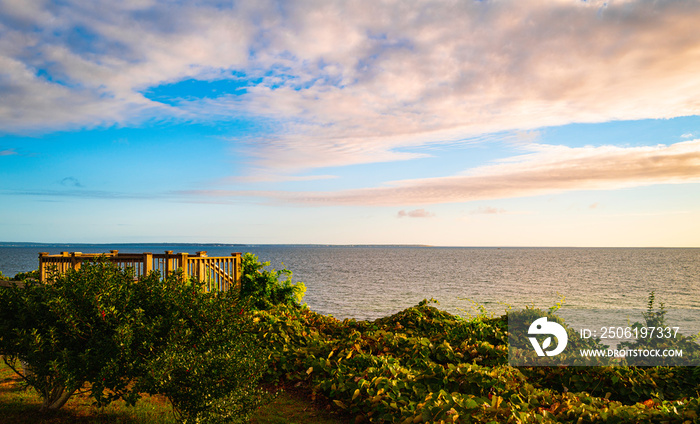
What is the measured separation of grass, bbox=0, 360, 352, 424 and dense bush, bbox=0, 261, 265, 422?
1.61ft

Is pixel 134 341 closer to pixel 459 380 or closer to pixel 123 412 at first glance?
pixel 123 412

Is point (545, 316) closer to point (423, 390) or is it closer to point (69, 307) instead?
point (423, 390)

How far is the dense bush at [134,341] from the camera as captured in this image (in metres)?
4.41

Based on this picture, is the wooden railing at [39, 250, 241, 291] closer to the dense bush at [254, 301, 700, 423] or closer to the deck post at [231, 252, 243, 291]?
the deck post at [231, 252, 243, 291]

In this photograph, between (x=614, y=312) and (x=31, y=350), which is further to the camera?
(x=614, y=312)

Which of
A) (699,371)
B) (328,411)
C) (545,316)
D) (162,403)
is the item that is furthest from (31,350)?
(699,371)

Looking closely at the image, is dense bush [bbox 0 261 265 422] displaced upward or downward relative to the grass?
upward

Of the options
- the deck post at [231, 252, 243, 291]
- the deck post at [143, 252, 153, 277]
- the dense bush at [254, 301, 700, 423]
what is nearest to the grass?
the dense bush at [254, 301, 700, 423]

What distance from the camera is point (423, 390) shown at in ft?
18.5

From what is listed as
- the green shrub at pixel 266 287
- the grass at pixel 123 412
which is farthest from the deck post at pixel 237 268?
the grass at pixel 123 412

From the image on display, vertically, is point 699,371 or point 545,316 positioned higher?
point 545,316

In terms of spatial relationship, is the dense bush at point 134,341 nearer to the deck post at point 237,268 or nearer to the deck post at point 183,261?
the deck post at point 183,261

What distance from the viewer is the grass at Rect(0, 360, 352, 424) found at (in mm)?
5465

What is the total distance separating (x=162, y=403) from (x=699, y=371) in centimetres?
806
